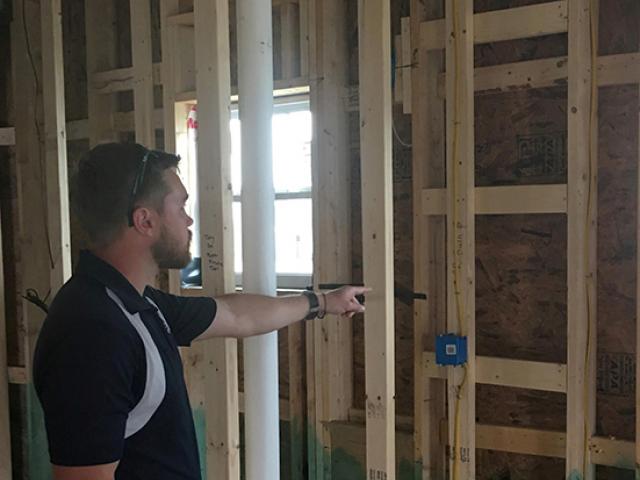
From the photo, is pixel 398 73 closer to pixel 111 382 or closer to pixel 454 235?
pixel 454 235

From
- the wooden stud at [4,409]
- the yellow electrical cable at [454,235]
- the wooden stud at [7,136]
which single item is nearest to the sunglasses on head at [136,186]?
the yellow electrical cable at [454,235]

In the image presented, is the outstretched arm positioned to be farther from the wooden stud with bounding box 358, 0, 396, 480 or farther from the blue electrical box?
the blue electrical box

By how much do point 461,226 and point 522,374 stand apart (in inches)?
24.3

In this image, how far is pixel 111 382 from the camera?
119 centimetres

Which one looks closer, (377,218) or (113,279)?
(113,279)

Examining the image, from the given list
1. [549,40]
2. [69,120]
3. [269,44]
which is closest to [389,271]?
[269,44]

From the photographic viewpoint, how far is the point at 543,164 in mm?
2664

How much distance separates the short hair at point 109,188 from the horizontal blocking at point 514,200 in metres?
1.51

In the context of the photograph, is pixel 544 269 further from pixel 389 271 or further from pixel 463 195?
pixel 389 271

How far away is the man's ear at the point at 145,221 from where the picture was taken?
1.39 m

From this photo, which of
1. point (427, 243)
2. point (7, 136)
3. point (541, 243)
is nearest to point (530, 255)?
point (541, 243)

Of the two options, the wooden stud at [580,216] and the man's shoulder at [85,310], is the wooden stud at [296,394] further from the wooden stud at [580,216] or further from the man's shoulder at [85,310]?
the man's shoulder at [85,310]

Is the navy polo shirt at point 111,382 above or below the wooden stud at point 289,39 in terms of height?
below

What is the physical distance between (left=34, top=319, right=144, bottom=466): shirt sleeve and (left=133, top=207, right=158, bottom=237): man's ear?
9.5 inches
